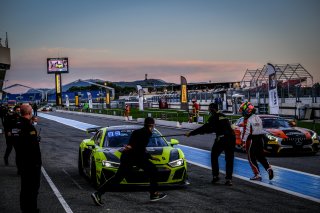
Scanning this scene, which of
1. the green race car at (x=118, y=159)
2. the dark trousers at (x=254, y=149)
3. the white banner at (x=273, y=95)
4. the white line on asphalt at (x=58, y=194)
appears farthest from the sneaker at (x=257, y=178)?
the white banner at (x=273, y=95)

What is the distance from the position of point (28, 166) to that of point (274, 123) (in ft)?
39.2

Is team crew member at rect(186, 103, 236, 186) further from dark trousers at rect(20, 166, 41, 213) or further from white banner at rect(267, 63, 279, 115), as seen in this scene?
white banner at rect(267, 63, 279, 115)

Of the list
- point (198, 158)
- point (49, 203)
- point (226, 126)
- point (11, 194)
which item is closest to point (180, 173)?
point (226, 126)

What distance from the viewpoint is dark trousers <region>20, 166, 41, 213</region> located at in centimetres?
771

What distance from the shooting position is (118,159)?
10375mm

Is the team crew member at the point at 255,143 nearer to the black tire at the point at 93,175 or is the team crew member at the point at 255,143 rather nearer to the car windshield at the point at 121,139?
the car windshield at the point at 121,139

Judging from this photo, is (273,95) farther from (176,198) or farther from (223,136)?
(176,198)

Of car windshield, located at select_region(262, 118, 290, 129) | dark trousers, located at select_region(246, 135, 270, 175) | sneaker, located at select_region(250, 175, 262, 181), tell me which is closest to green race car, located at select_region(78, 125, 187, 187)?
dark trousers, located at select_region(246, 135, 270, 175)

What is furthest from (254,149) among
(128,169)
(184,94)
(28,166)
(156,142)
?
(184,94)

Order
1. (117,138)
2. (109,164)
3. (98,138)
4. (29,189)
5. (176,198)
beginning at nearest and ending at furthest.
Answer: (29,189) → (176,198) → (109,164) → (117,138) → (98,138)

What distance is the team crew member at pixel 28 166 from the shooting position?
25.3ft

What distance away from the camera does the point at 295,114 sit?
A: 1373 inches

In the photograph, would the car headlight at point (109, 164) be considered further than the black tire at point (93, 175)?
No

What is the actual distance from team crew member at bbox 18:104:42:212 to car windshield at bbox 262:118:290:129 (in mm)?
11435
